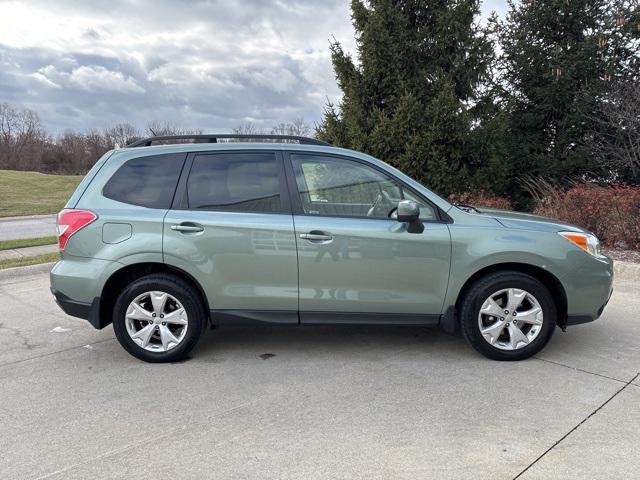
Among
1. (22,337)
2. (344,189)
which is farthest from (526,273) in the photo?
(22,337)

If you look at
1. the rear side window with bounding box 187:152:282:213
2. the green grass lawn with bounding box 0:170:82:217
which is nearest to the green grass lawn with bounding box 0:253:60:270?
the rear side window with bounding box 187:152:282:213

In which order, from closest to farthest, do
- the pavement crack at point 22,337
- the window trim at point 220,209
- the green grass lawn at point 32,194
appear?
the window trim at point 220,209, the pavement crack at point 22,337, the green grass lawn at point 32,194

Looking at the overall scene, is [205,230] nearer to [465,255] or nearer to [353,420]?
[353,420]

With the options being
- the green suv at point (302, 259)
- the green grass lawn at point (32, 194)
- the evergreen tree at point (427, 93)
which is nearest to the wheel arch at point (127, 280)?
the green suv at point (302, 259)

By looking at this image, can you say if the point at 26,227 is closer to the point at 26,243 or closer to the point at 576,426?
the point at 26,243

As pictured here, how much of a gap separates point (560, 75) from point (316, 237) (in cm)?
1132

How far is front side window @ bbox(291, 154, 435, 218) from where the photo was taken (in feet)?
13.0

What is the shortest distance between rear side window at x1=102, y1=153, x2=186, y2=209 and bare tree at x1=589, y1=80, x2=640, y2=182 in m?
11.3

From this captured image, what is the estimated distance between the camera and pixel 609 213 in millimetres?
7680

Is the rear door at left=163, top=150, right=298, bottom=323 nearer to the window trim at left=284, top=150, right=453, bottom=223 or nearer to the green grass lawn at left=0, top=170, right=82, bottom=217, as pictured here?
the window trim at left=284, top=150, right=453, bottom=223

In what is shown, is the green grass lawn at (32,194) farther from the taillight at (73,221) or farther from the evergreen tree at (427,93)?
the taillight at (73,221)

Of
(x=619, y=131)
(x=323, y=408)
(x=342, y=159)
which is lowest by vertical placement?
(x=323, y=408)

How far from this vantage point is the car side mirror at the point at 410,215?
3.71 metres

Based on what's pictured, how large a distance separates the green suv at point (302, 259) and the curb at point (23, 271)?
13.8 feet
